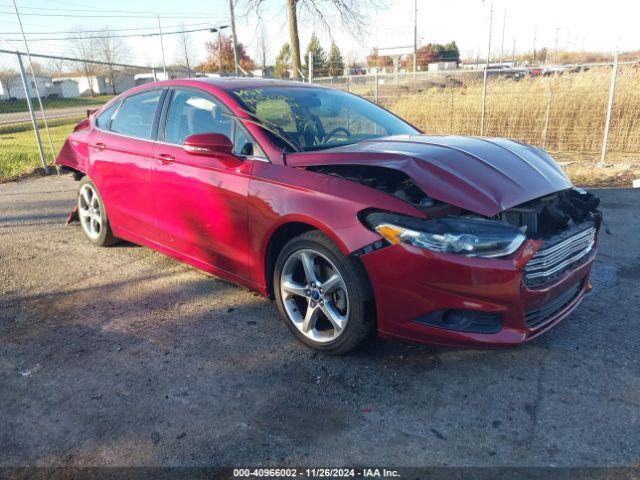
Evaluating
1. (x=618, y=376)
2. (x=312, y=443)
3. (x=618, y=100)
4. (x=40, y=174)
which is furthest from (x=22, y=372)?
(x=618, y=100)

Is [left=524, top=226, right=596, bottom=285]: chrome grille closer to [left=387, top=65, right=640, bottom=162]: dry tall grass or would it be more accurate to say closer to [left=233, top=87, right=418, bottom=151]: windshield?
[left=233, top=87, right=418, bottom=151]: windshield

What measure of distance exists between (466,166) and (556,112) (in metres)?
9.31

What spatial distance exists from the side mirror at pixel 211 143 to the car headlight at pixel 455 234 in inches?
49.9

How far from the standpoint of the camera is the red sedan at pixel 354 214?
258cm

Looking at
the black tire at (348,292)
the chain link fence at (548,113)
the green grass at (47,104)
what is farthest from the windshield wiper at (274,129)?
the green grass at (47,104)

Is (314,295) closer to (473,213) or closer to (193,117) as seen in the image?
(473,213)

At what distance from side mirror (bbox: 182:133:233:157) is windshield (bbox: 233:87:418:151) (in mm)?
340

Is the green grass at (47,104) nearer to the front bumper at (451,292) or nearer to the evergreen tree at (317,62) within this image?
the evergreen tree at (317,62)

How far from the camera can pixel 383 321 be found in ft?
9.11

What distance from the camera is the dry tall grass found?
400 inches

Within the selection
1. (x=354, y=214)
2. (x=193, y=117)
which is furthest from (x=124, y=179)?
(x=354, y=214)

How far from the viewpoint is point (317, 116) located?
3.82 meters

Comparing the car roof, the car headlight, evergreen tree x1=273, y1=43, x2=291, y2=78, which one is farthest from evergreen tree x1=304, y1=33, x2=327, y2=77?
the car headlight

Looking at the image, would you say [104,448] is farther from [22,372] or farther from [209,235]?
[209,235]
